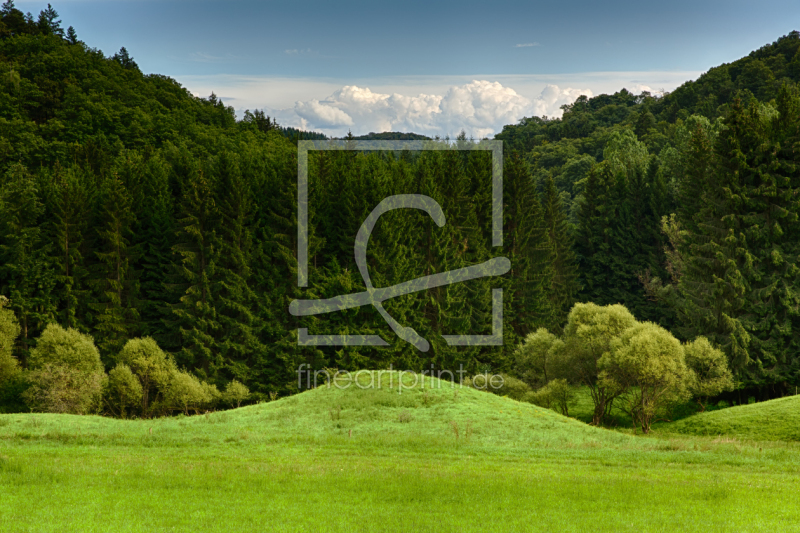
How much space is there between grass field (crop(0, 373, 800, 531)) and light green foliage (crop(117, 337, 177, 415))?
63.2 ft

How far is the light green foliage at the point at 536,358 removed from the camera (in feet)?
180

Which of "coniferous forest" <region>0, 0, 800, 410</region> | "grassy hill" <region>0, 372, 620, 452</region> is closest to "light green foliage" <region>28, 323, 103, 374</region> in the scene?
"coniferous forest" <region>0, 0, 800, 410</region>

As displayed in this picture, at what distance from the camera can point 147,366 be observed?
51656mm

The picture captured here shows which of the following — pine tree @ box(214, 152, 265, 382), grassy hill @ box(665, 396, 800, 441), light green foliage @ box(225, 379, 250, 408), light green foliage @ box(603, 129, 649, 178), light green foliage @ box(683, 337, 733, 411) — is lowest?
light green foliage @ box(225, 379, 250, 408)

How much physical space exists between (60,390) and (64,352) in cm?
323

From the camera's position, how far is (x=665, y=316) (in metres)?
80.1

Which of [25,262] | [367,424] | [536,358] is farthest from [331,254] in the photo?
[367,424]

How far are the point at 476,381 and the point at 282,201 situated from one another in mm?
26026

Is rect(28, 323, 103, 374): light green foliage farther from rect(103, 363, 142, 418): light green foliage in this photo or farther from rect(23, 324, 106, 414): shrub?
rect(103, 363, 142, 418): light green foliage

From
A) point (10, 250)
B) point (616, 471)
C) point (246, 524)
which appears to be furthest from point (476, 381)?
point (246, 524)

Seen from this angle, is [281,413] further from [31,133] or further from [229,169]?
[31,133]

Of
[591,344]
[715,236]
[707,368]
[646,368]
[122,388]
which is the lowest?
[122,388]

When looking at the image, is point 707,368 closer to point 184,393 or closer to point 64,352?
point 184,393

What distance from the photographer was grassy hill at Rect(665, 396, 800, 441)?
37594mm
